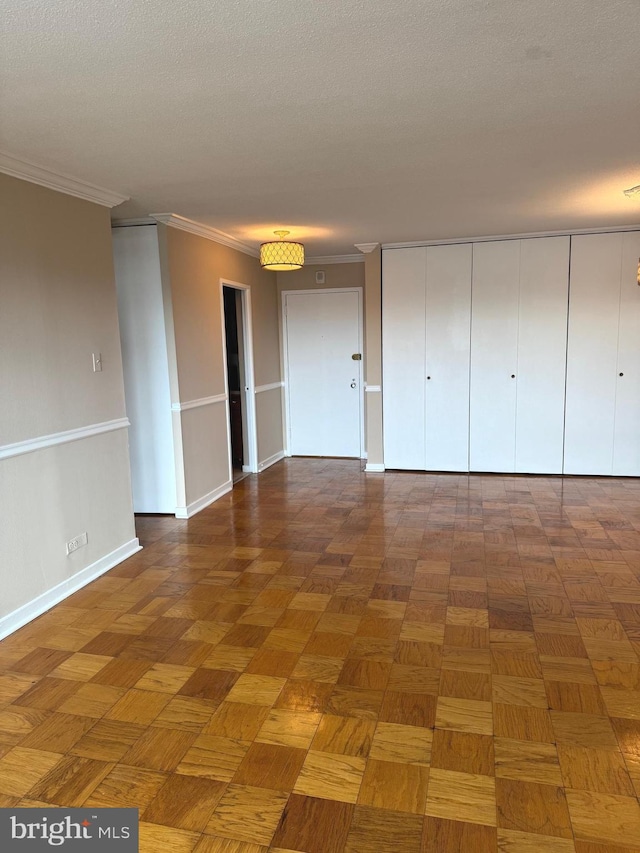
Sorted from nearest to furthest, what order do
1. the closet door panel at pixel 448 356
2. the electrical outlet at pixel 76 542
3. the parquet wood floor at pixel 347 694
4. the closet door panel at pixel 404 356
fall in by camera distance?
the parquet wood floor at pixel 347 694 → the electrical outlet at pixel 76 542 → the closet door panel at pixel 448 356 → the closet door panel at pixel 404 356

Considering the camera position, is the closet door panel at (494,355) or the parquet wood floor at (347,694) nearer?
the parquet wood floor at (347,694)

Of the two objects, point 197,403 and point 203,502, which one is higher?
point 197,403

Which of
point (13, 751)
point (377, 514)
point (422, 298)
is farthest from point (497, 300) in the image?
point (13, 751)

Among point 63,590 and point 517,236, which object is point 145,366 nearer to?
point 63,590

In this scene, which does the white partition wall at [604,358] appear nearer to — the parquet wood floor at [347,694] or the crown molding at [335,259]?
the parquet wood floor at [347,694]

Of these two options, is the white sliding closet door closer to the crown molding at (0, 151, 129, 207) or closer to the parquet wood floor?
the parquet wood floor

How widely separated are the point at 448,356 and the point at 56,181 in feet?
12.9

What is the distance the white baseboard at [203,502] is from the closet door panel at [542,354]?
294 centimetres

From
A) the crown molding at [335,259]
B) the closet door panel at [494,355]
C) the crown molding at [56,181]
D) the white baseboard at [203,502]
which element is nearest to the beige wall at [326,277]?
the crown molding at [335,259]

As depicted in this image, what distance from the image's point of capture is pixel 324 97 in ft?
7.50

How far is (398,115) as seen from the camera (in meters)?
2.49

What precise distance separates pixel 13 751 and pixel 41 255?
7.72 feet

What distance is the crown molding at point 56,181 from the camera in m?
2.87

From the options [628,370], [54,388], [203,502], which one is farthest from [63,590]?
[628,370]
